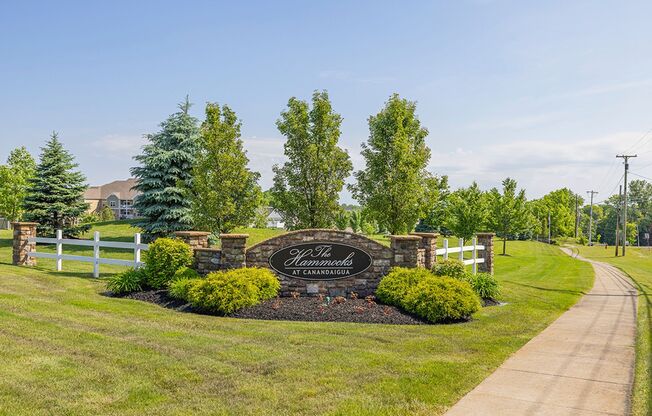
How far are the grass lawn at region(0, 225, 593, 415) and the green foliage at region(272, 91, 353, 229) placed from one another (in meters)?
11.4

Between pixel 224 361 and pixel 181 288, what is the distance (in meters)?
5.37

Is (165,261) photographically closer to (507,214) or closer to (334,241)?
(334,241)

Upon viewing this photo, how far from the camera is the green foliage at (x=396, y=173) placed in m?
22.4

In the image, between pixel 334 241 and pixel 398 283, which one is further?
pixel 334 241

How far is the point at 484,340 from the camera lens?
9.12m

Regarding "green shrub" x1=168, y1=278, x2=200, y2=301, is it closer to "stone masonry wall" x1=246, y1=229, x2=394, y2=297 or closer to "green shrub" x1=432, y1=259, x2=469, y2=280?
"stone masonry wall" x1=246, y1=229, x2=394, y2=297

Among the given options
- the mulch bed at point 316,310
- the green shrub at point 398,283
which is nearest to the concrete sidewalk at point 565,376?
the mulch bed at point 316,310

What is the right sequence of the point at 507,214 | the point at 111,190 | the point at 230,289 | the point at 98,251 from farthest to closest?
the point at 111,190 → the point at 507,214 → the point at 98,251 → the point at 230,289

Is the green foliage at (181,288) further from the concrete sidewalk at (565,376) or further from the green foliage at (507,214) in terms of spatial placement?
the green foliage at (507,214)

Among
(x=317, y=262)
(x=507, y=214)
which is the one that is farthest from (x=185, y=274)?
(x=507, y=214)

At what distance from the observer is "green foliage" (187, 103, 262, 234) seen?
841 inches

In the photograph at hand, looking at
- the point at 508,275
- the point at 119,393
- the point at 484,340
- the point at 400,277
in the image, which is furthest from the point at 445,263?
the point at 508,275

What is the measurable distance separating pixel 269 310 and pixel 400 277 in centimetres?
351

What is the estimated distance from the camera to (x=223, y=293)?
11.1 meters
